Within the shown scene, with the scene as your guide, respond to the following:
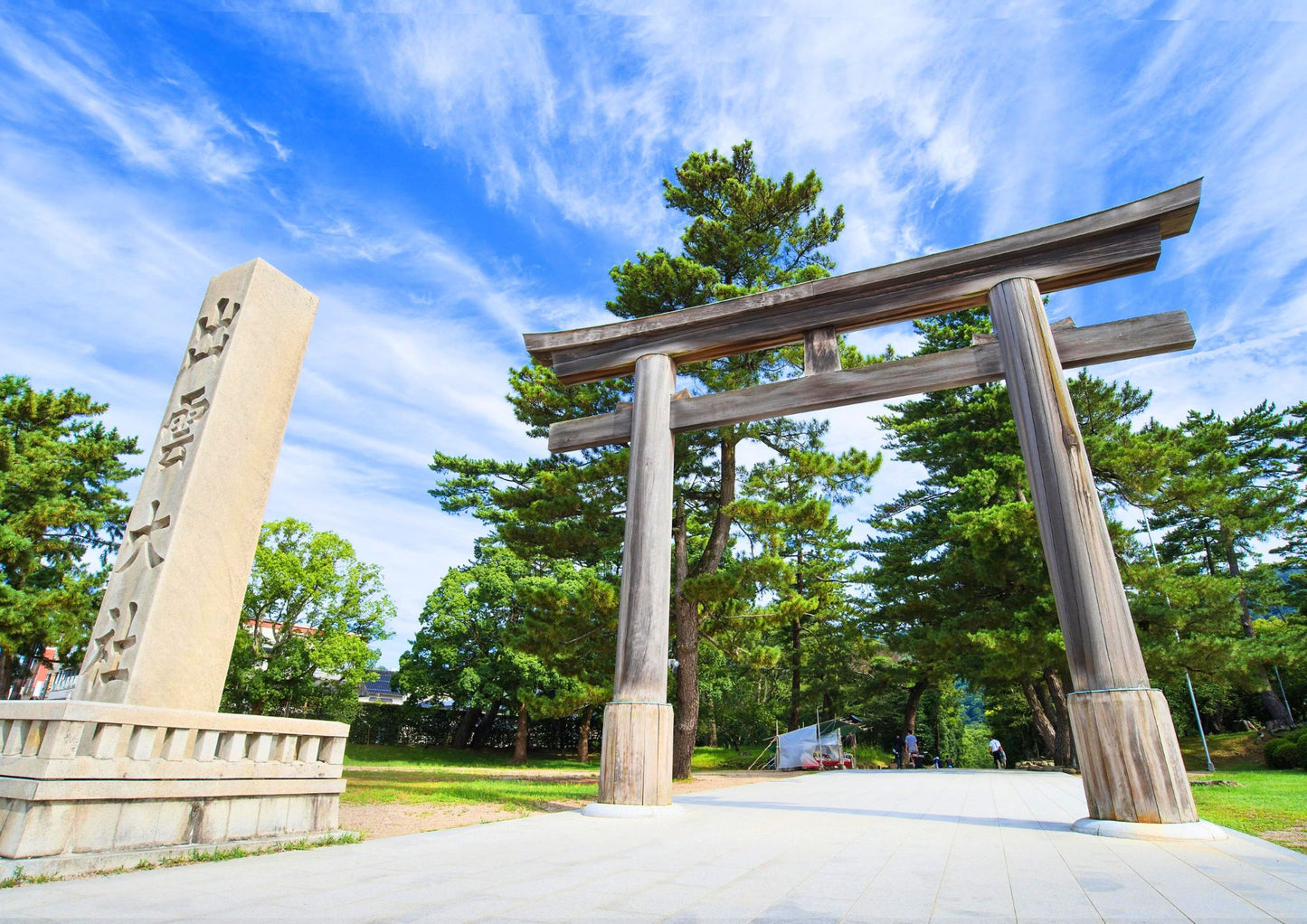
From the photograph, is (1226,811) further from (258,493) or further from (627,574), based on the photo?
(258,493)

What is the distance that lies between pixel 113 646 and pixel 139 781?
1.11m

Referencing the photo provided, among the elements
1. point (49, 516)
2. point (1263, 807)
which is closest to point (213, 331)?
point (1263, 807)

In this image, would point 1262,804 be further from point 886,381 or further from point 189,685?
point 189,685

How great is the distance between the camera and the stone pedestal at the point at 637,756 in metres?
5.20

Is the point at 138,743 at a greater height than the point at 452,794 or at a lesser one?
greater

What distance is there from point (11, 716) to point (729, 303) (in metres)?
5.76

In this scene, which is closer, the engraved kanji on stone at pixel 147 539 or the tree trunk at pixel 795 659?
the engraved kanji on stone at pixel 147 539

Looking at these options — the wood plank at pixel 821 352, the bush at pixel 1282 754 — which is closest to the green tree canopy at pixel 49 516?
the wood plank at pixel 821 352

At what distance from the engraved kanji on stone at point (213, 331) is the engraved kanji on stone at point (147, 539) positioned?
1.15 m

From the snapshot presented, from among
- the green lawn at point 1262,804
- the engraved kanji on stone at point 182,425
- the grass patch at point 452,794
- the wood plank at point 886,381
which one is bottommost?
the grass patch at point 452,794

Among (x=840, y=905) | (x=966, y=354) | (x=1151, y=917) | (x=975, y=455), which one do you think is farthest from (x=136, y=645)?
(x=975, y=455)

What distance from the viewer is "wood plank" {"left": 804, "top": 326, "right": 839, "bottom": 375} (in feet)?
20.3

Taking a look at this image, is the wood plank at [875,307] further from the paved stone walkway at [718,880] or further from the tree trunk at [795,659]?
the tree trunk at [795,659]

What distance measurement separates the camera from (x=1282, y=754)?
49.3 feet
